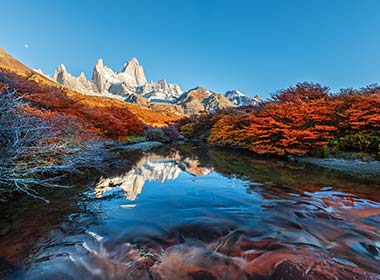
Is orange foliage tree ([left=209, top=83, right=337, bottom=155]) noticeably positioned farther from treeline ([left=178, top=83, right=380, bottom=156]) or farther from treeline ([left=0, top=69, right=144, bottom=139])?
treeline ([left=0, top=69, right=144, bottom=139])

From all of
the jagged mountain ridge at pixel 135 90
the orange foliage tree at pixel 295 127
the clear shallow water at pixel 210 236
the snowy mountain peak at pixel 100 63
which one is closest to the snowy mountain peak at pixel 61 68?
the jagged mountain ridge at pixel 135 90

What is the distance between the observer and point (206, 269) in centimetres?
234

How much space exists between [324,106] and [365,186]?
19.8ft

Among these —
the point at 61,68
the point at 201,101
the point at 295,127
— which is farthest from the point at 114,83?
the point at 295,127

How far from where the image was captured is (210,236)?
302cm

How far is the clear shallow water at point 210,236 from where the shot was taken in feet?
7.58

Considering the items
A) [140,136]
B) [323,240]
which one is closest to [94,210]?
[323,240]

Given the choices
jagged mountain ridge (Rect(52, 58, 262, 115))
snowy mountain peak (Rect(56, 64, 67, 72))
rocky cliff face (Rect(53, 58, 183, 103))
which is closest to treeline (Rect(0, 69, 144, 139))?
jagged mountain ridge (Rect(52, 58, 262, 115))

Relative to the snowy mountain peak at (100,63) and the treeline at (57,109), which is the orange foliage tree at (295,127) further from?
the snowy mountain peak at (100,63)

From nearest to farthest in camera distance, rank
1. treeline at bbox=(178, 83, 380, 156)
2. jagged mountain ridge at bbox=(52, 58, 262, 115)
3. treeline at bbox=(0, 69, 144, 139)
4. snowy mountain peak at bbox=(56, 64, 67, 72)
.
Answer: treeline at bbox=(0, 69, 144, 139), treeline at bbox=(178, 83, 380, 156), jagged mountain ridge at bbox=(52, 58, 262, 115), snowy mountain peak at bbox=(56, 64, 67, 72)

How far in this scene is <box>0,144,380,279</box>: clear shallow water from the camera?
2.31 metres

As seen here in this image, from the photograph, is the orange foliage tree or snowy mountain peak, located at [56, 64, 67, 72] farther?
snowy mountain peak, located at [56, 64, 67, 72]

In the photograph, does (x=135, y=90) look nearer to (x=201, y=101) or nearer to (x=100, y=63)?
(x=100, y=63)

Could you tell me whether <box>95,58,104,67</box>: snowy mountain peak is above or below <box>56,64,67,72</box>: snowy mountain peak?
above
